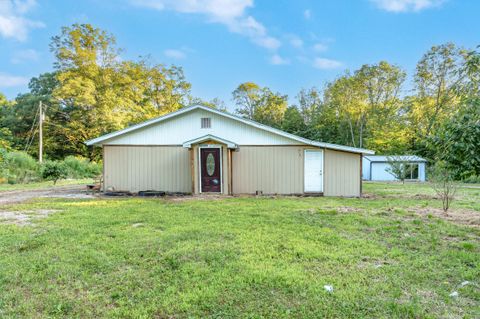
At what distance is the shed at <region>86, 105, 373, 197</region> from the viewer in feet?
36.7

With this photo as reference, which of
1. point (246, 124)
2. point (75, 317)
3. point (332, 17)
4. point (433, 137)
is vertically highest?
point (332, 17)

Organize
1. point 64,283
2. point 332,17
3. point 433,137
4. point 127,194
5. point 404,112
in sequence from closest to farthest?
1. point 64,283
2. point 433,137
3. point 127,194
4. point 332,17
5. point 404,112

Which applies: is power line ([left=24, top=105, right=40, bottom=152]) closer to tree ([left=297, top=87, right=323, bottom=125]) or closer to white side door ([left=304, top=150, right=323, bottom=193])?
white side door ([left=304, top=150, right=323, bottom=193])

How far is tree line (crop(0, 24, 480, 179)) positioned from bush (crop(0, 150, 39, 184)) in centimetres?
709

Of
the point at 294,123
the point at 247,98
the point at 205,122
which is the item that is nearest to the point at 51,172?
the point at 205,122

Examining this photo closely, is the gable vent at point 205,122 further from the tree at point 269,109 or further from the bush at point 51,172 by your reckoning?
the tree at point 269,109

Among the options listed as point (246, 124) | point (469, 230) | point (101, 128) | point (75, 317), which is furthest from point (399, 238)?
point (101, 128)

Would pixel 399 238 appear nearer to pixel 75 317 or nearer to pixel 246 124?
pixel 75 317

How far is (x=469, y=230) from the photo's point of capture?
529cm

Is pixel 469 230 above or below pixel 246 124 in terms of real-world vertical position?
below

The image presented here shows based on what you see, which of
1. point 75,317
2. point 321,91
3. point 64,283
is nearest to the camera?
point 75,317

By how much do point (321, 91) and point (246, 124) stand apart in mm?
25263

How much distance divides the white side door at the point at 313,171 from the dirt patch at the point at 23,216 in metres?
8.51

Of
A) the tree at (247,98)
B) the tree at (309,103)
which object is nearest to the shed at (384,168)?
the tree at (309,103)
